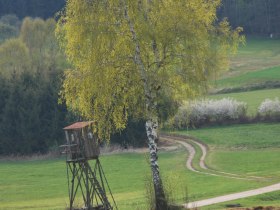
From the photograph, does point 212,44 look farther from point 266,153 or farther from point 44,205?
point 266,153

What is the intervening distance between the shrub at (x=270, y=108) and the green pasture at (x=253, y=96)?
205cm

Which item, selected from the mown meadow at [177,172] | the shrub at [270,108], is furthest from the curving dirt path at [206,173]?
the shrub at [270,108]

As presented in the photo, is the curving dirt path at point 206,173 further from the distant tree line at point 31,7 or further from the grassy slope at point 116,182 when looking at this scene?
the distant tree line at point 31,7

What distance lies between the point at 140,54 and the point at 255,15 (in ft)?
416


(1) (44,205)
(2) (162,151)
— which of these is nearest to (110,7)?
(1) (44,205)

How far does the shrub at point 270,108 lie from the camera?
7369cm

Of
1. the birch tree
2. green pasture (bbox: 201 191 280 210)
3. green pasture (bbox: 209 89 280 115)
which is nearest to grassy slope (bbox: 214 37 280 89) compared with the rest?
green pasture (bbox: 209 89 280 115)

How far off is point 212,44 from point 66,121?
51.2 meters

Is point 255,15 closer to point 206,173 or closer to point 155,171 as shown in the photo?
point 206,173

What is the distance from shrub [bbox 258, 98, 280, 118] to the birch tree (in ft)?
152

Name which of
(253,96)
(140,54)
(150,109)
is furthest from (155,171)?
(253,96)

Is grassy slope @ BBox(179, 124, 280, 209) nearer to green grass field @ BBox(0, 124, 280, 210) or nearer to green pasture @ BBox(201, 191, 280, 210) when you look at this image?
green grass field @ BBox(0, 124, 280, 210)

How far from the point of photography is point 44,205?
1631 inches

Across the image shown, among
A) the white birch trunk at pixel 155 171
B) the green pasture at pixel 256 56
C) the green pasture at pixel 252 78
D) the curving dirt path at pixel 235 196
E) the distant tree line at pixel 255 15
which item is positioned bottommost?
the curving dirt path at pixel 235 196
